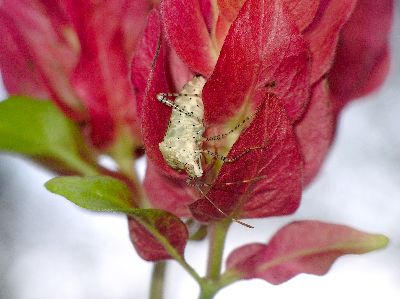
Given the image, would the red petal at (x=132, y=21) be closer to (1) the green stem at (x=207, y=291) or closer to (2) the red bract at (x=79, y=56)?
(2) the red bract at (x=79, y=56)

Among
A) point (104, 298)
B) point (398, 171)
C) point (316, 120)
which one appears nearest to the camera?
point (316, 120)

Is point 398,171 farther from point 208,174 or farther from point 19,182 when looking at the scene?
point 208,174

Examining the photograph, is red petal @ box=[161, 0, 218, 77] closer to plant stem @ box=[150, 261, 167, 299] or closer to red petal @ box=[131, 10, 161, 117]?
red petal @ box=[131, 10, 161, 117]

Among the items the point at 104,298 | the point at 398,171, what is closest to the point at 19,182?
the point at 104,298

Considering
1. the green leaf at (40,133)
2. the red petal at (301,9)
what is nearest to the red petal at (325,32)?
the red petal at (301,9)

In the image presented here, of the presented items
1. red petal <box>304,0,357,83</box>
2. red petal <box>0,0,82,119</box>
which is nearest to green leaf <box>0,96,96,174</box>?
red petal <box>0,0,82,119</box>
